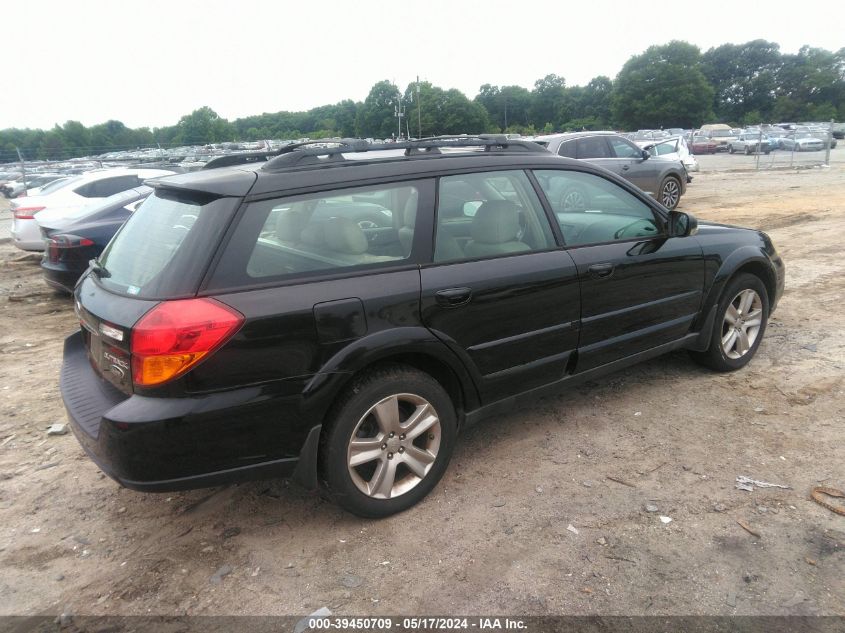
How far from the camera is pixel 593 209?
13.4 ft

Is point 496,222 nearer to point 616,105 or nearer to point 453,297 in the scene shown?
point 453,297

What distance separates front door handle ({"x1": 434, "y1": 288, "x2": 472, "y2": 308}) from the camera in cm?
304

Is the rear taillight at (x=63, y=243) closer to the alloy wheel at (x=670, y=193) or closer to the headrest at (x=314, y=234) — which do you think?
the headrest at (x=314, y=234)

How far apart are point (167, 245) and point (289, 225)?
0.54m

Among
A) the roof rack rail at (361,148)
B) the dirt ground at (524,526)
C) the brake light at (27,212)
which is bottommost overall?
the dirt ground at (524,526)

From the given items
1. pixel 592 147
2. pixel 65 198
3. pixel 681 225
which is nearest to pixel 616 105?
pixel 592 147

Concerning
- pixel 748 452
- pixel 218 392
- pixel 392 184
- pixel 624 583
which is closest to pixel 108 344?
pixel 218 392

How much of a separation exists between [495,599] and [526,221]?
6.41 ft

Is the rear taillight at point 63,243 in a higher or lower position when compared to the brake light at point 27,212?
higher

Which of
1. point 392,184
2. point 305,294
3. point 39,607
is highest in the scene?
point 392,184

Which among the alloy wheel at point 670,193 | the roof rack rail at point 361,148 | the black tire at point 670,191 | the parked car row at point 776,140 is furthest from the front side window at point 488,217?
the parked car row at point 776,140

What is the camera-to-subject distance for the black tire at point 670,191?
13.2m

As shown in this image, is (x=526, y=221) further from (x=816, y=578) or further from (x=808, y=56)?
(x=808, y=56)

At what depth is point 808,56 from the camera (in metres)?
94.2
